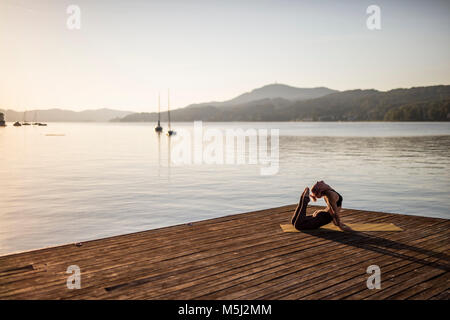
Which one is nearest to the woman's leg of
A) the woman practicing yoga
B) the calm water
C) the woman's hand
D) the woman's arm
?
the woman practicing yoga

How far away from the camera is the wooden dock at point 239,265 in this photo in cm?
468

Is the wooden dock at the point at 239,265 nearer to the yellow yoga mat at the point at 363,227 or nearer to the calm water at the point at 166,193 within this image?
the yellow yoga mat at the point at 363,227

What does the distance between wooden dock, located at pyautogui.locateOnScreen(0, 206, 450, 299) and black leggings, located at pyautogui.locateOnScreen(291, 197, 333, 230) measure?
0.60 ft

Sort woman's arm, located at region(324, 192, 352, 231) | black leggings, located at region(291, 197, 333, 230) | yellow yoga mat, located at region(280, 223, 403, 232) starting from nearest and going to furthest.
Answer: woman's arm, located at region(324, 192, 352, 231) → black leggings, located at region(291, 197, 333, 230) → yellow yoga mat, located at region(280, 223, 403, 232)

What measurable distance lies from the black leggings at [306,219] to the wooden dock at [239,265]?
18cm

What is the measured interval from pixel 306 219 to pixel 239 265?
236 centimetres

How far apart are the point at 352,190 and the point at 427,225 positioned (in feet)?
38.9

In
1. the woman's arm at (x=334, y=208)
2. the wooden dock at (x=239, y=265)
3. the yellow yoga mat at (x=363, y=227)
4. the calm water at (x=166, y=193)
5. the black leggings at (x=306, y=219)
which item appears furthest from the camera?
the calm water at (x=166, y=193)

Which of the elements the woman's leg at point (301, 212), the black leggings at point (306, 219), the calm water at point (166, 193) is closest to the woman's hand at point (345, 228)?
the black leggings at point (306, 219)

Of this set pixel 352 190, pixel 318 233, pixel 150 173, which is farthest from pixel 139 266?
pixel 150 173

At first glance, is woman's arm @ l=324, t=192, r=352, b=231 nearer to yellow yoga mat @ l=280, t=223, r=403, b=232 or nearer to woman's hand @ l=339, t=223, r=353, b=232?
woman's hand @ l=339, t=223, r=353, b=232

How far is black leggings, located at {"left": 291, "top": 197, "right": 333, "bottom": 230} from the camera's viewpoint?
7.39 metres

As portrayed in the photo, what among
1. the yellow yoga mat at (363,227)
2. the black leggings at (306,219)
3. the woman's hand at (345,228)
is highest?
the black leggings at (306,219)

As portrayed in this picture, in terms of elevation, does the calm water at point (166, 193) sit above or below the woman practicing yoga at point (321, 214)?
below
